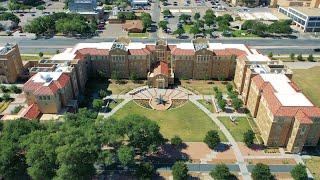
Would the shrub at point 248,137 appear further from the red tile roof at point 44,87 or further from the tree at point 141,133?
the red tile roof at point 44,87

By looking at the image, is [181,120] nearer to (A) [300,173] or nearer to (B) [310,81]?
(A) [300,173]

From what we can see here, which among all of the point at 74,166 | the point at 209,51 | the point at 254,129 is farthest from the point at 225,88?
the point at 74,166

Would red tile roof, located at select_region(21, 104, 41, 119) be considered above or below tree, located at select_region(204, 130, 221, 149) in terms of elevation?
above

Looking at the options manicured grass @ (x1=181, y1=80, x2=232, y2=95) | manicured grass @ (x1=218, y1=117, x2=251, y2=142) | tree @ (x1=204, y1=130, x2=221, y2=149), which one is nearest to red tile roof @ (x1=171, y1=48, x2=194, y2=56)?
manicured grass @ (x1=181, y1=80, x2=232, y2=95)

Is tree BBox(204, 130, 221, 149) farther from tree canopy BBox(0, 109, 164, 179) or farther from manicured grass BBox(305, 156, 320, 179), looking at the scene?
manicured grass BBox(305, 156, 320, 179)

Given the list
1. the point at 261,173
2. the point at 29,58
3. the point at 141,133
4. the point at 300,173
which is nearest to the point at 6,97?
the point at 29,58

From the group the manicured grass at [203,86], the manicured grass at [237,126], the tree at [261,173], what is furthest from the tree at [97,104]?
the tree at [261,173]
